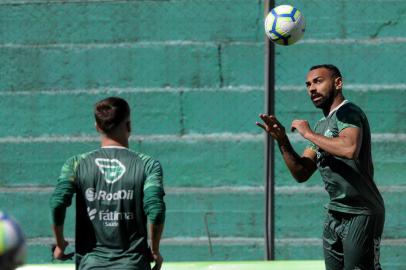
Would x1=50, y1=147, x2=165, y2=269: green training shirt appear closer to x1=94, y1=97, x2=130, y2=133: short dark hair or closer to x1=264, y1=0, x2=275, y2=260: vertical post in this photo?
x1=94, y1=97, x2=130, y2=133: short dark hair

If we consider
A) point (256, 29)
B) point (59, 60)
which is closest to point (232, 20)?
point (256, 29)

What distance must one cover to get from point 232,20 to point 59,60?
168 cm

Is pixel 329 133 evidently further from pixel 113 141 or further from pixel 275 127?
pixel 113 141

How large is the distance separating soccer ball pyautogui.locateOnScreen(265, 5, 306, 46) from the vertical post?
1005 millimetres

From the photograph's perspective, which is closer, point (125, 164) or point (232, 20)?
point (125, 164)

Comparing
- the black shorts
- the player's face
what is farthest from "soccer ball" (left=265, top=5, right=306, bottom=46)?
the black shorts

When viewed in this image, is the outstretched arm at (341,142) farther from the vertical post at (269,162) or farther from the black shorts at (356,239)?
the vertical post at (269,162)

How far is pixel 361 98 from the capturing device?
7.91m

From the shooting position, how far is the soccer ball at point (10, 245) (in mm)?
2500

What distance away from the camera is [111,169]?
15.3 ft

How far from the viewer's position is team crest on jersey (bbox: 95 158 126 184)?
464cm

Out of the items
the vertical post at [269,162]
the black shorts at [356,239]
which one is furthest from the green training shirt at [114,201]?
the vertical post at [269,162]

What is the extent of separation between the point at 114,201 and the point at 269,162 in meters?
3.03

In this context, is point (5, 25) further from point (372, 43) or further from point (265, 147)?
point (372, 43)
